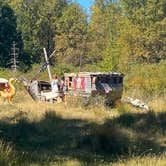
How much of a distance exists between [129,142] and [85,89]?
32.9 feet

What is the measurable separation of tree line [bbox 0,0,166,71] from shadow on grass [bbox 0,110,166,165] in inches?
1424

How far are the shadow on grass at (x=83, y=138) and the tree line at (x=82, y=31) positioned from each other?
36158 mm

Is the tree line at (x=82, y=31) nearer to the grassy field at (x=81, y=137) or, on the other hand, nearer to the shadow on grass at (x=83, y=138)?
the grassy field at (x=81, y=137)

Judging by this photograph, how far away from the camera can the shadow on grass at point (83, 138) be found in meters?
10.3

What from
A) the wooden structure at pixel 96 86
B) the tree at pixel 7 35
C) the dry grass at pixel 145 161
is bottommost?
the dry grass at pixel 145 161

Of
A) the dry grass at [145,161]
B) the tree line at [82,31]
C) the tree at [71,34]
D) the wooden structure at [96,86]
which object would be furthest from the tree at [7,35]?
the dry grass at [145,161]

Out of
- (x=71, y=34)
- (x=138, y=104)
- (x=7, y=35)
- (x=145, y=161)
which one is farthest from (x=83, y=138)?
(x=71, y=34)

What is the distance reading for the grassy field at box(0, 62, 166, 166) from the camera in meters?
8.91

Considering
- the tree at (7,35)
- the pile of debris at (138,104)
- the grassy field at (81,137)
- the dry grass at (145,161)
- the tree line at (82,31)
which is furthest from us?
the tree line at (82,31)

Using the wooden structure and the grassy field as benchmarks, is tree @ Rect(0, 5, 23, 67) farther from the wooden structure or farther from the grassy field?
the grassy field

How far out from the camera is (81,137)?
1199 cm

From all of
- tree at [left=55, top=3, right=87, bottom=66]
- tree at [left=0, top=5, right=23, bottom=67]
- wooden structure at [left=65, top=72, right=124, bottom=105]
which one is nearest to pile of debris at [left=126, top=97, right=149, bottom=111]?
wooden structure at [left=65, top=72, right=124, bottom=105]

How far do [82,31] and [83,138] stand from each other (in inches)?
2124

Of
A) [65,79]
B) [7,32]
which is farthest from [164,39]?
[65,79]
